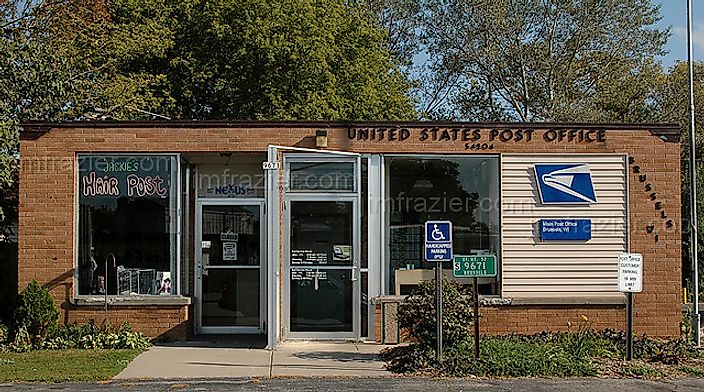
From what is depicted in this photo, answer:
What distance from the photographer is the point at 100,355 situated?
13102mm

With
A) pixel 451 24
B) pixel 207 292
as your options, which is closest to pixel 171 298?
pixel 207 292

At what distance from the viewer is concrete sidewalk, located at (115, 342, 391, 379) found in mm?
11859

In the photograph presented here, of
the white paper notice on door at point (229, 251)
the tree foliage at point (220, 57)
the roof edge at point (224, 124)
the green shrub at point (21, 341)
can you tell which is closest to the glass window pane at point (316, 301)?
the white paper notice on door at point (229, 251)

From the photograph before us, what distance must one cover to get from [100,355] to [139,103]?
15.5m

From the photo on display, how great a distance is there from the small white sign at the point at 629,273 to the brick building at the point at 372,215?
7.83ft

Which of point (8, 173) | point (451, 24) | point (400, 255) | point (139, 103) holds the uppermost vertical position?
point (451, 24)

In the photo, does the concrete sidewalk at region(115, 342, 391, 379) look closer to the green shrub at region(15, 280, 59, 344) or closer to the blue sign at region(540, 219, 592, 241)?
the green shrub at region(15, 280, 59, 344)

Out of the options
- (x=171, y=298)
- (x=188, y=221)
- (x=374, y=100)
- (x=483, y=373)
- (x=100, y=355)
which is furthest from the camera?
(x=374, y=100)

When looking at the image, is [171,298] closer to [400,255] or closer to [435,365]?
[400,255]

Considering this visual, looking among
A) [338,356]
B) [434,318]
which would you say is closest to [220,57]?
[338,356]

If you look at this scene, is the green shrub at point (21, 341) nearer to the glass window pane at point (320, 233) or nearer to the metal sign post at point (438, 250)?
the glass window pane at point (320, 233)

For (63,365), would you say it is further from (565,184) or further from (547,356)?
(565,184)

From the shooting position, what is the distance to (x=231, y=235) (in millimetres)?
15781

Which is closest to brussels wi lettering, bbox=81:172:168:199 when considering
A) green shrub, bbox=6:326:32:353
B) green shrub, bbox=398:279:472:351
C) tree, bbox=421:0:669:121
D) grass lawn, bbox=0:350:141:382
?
green shrub, bbox=6:326:32:353
